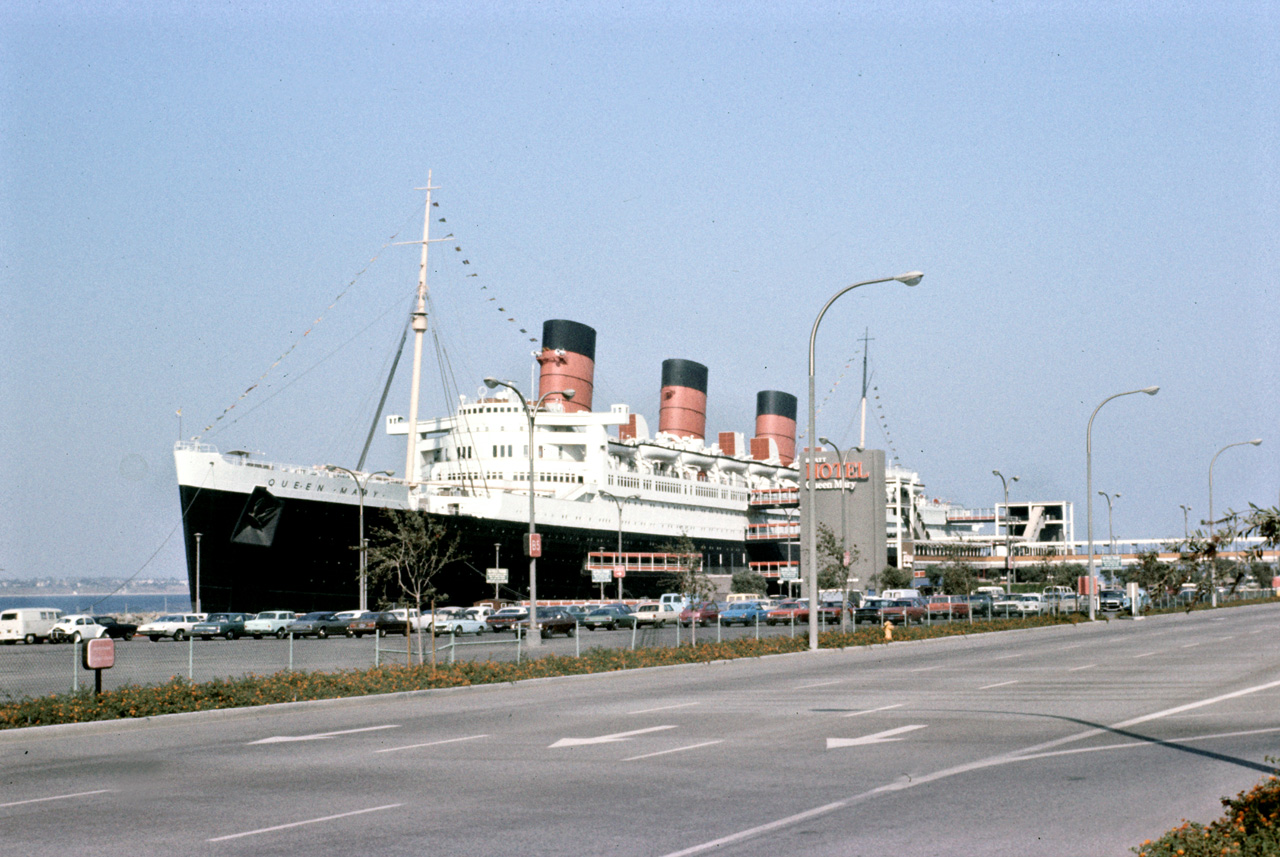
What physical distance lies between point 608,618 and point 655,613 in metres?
2.93

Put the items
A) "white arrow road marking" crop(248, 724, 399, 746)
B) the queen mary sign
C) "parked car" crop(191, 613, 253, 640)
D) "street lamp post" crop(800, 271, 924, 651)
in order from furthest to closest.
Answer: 1. the queen mary sign
2. "parked car" crop(191, 613, 253, 640)
3. "street lamp post" crop(800, 271, 924, 651)
4. "white arrow road marking" crop(248, 724, 399, 746)

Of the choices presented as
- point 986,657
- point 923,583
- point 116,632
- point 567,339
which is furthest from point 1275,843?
point 923,583

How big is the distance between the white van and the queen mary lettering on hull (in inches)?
444

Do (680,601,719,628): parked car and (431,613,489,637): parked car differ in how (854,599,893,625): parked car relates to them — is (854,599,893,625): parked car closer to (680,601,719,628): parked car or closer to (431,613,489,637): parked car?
(680,601,719,628): parked car

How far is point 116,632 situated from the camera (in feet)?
181

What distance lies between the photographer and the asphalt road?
29.6 ft

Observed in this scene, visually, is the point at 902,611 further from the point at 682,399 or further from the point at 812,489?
the point at 682,399

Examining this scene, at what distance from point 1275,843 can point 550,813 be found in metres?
5.31

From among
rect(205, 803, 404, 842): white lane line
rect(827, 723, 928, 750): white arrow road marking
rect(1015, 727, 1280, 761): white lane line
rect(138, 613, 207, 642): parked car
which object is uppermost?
rect(205, 803, 404, 842): white lane line

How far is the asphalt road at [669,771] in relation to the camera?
901 centimetres

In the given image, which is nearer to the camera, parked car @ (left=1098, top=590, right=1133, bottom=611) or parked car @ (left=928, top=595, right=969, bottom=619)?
parked car @ (left=928, top=595, right=969, bottom=619)

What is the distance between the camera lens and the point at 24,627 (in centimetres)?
5134

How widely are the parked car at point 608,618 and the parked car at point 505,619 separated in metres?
3.92

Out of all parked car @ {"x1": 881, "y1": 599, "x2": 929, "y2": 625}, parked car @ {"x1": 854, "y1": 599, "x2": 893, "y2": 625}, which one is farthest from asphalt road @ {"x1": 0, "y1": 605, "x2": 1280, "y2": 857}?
parked car @ {"x1": 854, "y1": 599, "x2": 893, "y2": 625}
